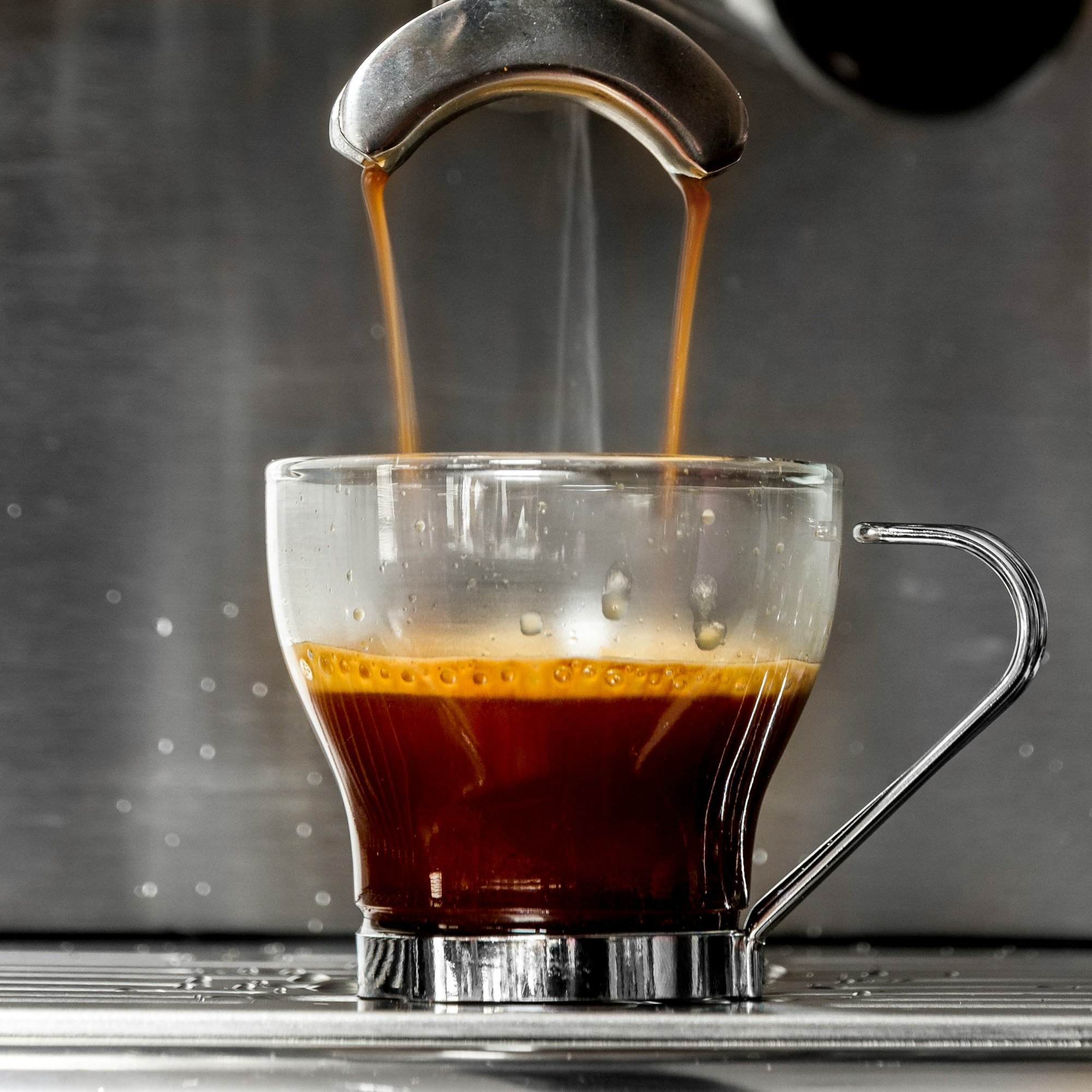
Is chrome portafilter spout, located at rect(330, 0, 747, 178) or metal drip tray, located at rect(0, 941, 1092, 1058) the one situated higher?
chrome portafilter spout, located at rect(330, 0, 747, 178)

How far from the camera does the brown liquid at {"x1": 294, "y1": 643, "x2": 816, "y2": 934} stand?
39cm

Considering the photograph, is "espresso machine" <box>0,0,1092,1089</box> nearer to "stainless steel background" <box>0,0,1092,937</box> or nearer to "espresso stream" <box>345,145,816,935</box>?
"stainless steel background" <box>0,0,1092,937</box>

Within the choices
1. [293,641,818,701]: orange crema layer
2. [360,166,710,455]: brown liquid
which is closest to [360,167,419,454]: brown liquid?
[360,166,710,455]: brown liquid

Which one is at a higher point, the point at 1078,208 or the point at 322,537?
the point at 1078,208

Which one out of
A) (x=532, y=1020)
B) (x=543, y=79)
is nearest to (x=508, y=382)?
(x=543, y=79)

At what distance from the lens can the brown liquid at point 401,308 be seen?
45cm

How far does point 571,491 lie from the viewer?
1.25 feet

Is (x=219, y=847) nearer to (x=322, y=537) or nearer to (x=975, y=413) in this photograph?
(x=322, y=537)

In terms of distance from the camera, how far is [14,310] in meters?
0.54

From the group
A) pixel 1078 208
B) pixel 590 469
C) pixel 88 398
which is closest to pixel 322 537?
pixel 590 469

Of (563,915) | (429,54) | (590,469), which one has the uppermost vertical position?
(429,54)

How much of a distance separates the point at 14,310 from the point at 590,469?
25 centimetres

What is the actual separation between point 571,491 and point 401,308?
18 cm

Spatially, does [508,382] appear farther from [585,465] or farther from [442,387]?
[585,465]
